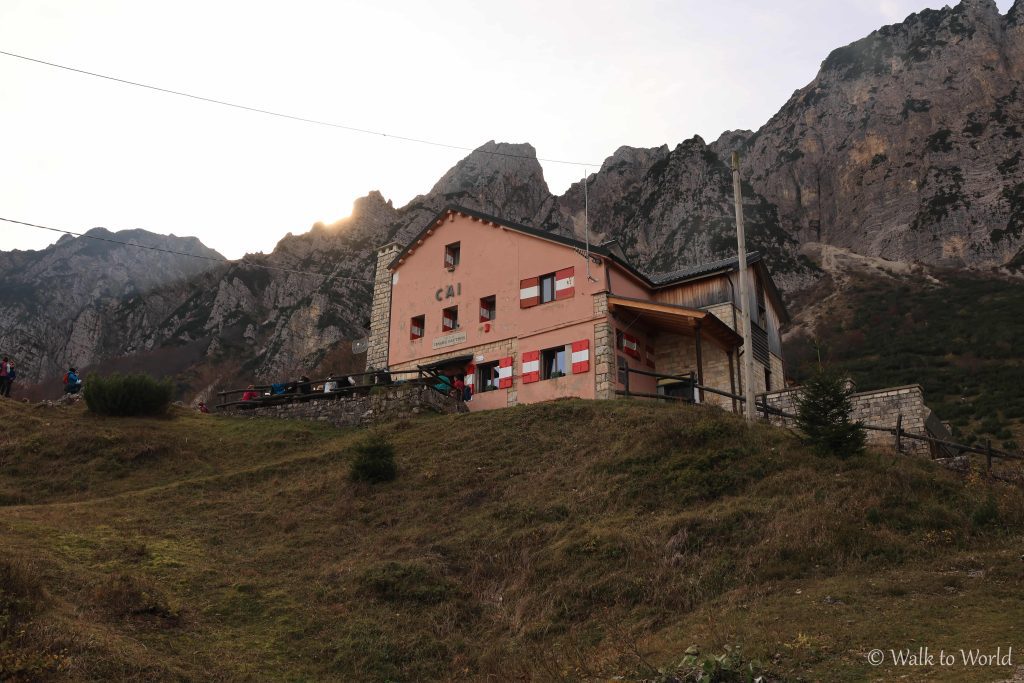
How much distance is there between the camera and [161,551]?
1647cm

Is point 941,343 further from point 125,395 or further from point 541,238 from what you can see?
point 125,395

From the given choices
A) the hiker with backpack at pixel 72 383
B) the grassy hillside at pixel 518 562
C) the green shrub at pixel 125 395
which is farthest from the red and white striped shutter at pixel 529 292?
the hiker with backpack at pixel 72 383

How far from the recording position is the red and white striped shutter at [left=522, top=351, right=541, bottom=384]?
3173 cm

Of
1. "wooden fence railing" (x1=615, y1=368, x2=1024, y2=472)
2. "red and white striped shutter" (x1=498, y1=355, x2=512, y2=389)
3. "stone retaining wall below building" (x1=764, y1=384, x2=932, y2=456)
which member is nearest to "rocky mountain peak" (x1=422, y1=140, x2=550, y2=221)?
"red and white striped shutter" (x1=498, y1=355, x2=512, y2=389)

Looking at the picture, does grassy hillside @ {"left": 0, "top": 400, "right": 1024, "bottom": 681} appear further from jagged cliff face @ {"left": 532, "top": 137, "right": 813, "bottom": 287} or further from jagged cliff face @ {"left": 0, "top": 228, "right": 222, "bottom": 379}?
jagged cliff face @ {"left": 0, "top": 228, "right": 222, "bottom": 379}

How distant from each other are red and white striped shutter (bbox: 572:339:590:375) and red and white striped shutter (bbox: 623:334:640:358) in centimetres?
153

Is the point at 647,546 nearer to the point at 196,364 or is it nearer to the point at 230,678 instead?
the point at 230,678

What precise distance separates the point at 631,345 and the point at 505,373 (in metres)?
5.12

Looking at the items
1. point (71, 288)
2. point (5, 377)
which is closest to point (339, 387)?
point (5, 377)

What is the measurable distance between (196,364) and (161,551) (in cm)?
8691

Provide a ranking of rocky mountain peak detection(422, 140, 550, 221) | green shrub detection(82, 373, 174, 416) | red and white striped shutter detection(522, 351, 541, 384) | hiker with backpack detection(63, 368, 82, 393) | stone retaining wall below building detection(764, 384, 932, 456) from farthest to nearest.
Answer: rocky mountain peak detection(422, 140, 550, 221) → hiker with backpack detection(63, 368, 82, 393) → red and white striped shutter detection(522, 351, 541, 384) → green shrub detection(82, 373, 174, 416) → stone retaining wall below building detection(764, 384, 932, 456)

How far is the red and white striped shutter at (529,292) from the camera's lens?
33.1 m

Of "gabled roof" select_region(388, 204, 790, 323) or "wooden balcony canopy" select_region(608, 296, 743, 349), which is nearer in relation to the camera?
"wooden balcony canopy" select_region(608, 296, 743, 349)

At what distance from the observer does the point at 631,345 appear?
31.5m
